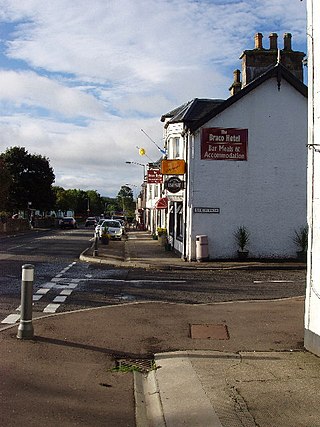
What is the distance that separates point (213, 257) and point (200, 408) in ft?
56.3

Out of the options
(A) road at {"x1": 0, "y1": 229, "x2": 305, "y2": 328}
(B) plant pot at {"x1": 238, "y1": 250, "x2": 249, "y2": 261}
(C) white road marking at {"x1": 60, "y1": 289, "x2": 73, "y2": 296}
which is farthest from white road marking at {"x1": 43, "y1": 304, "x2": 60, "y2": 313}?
(B) plant pot at {"x1": 238, "y1": 250, "x2": 249, "y2": 261}

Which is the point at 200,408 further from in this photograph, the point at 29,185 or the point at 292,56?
the point at 29,185

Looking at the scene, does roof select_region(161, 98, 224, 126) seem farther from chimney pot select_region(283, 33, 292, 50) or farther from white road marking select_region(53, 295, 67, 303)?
white road marking select_region(53, 295, 67, 303)

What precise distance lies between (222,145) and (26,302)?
15.6 meters

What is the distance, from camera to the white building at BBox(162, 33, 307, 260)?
73.3 feet

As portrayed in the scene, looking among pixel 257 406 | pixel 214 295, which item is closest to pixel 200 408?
pixel 257 406

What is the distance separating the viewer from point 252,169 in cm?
2262

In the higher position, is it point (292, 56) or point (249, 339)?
point (292, 56)

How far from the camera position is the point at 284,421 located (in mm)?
5012

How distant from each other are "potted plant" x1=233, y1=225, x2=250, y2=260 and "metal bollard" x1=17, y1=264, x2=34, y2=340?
1499 centimetres

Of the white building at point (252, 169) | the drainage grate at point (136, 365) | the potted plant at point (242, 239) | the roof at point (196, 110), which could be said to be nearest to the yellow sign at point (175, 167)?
the white building at point (252, 169)

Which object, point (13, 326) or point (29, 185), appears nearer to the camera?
point (13, 326)

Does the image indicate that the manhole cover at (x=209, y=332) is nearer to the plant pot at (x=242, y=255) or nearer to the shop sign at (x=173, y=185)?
the plant pot at (x=242, y=255)

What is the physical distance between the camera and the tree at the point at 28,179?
69.5m
